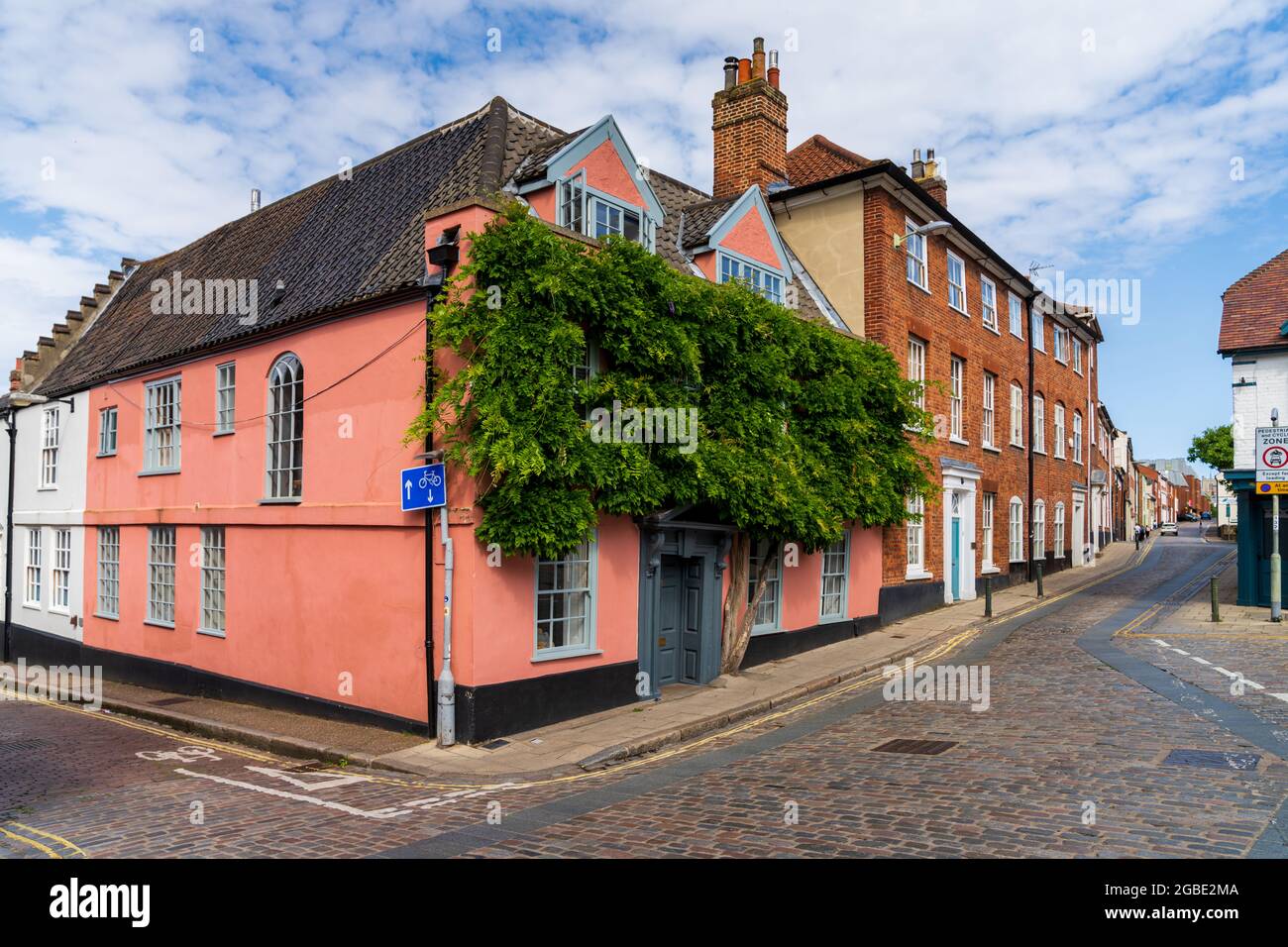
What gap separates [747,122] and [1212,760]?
16.7 metres

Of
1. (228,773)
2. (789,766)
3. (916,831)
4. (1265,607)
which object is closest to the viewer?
(916,831)

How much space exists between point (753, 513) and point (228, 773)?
7.93 metres

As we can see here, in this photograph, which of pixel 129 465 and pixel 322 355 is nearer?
pixel 322 355

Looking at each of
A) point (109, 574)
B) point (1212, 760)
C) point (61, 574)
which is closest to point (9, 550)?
point (61, 574)

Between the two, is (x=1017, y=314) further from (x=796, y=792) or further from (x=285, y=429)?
(x=796, y=792)

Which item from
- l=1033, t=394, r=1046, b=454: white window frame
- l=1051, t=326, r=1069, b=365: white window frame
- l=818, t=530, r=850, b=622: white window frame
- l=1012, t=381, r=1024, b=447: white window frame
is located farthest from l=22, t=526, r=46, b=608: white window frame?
l=1051, t=326, r=1069, b=365: white window frame

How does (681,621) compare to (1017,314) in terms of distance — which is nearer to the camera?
(681,621)

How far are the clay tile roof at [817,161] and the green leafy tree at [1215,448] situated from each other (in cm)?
6180

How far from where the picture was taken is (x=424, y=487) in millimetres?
11469

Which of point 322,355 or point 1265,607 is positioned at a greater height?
point 322,355

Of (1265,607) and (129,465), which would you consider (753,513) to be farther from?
(1265,607)

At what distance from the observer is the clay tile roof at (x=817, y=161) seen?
2289 cm
